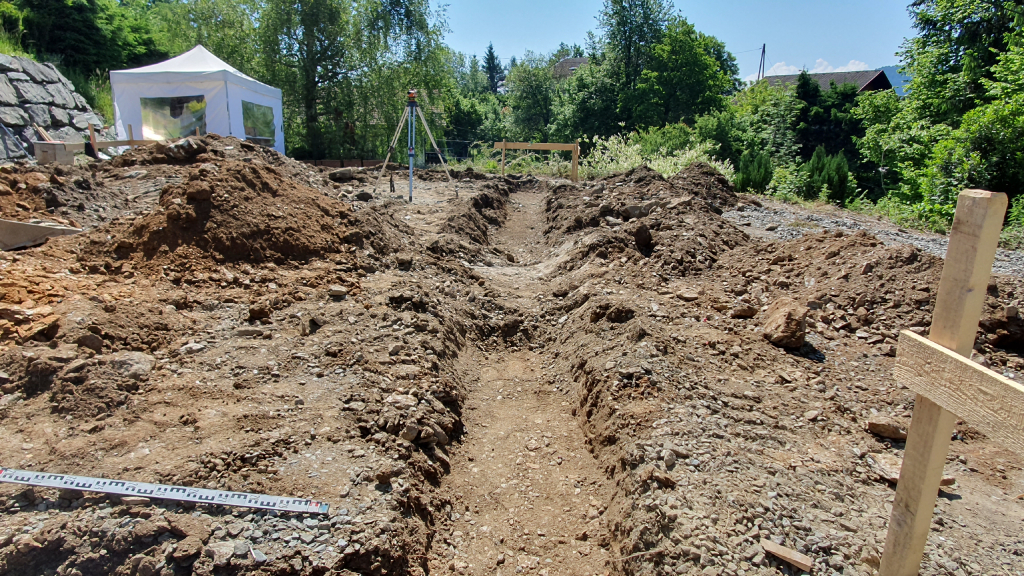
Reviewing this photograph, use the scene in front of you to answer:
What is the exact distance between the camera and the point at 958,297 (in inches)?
71.2

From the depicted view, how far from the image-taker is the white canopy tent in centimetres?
1591

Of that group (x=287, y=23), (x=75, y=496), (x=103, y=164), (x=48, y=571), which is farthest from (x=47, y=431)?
(x=287, y=23)

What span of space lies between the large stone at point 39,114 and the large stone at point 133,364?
57.2 ft

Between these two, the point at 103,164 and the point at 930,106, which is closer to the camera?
the point at 103,164

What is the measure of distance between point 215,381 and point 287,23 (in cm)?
2349

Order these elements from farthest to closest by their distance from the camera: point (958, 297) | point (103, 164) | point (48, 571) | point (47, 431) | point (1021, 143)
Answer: point (1021, 143) → point (103, 164) → point (47, 431) → point (48, 571) → point (958, 297)

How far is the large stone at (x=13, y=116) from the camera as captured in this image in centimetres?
1520

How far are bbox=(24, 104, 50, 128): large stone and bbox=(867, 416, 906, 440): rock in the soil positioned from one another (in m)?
21.1

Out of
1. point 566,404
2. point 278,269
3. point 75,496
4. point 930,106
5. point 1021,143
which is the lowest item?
point 566,404

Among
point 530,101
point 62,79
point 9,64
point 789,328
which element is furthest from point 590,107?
point 789,328

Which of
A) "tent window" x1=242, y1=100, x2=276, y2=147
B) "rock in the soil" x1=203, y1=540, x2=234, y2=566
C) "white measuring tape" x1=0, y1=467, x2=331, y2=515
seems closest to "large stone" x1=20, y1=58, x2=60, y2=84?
"tent window" x1=242, y1=100, x2=276, y2=147

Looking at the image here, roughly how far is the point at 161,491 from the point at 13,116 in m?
18.4

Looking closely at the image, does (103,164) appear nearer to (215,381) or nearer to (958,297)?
(215,381)

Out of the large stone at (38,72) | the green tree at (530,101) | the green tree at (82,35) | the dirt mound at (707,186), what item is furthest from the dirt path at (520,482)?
the green tree at (530,101)
